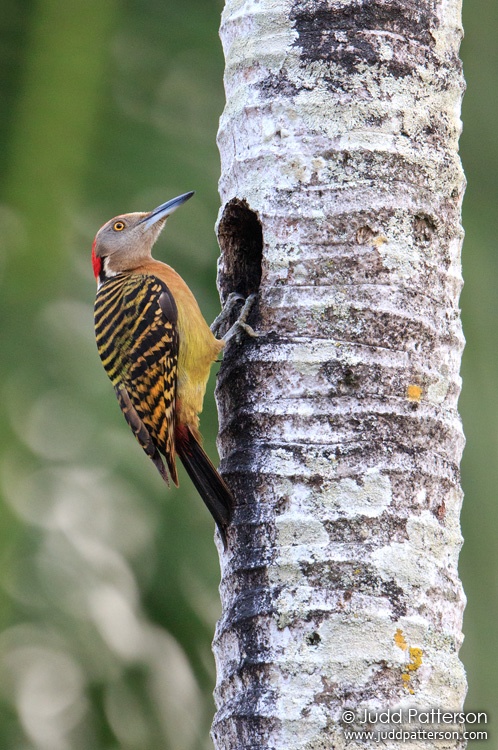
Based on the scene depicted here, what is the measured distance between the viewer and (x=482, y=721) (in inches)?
132

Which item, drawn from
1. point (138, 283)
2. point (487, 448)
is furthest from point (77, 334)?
point (487, 448)

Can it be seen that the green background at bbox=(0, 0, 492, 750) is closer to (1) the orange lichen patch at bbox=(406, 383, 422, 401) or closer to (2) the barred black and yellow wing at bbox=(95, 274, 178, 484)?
(2) the barred black and yellow wing at bbox=(95, 274, 178, 484)

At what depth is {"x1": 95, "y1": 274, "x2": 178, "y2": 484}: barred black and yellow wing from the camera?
4.37m

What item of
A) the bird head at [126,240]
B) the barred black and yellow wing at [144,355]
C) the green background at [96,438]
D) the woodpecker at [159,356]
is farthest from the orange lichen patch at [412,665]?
the bird head at [126,240]

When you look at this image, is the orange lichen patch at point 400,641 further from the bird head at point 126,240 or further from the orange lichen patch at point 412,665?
the bird head at point 126,240

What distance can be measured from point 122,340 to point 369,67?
5.74 ft

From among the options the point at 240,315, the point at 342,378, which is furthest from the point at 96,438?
the point at 342,378

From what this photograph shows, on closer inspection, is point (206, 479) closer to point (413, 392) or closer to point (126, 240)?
point (413, 392)

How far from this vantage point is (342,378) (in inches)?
123

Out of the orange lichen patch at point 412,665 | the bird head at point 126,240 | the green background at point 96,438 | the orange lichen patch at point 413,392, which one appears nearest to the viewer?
A: the orange lichen patch at point 412,665

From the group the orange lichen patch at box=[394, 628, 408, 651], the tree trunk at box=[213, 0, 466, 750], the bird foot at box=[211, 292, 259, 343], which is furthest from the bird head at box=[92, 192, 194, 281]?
the orange lichen patch at box=[394, 628, 408, 651]

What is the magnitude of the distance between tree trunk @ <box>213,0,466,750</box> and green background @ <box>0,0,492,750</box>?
68.1 inches

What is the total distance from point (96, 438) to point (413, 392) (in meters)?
2.33

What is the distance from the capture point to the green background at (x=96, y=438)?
498 centimetres
